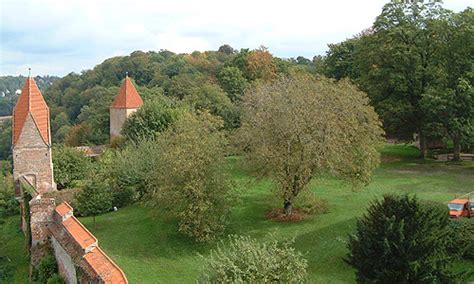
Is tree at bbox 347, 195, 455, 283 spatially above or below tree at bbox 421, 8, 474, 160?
below

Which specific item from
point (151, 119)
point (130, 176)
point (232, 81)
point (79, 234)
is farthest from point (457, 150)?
point (232, 81)

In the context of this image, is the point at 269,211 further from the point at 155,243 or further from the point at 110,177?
the point at 110,177

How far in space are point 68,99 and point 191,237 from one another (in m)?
71.6

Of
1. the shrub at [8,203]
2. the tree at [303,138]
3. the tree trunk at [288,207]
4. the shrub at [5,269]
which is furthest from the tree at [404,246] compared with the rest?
the shrub at [8,203]

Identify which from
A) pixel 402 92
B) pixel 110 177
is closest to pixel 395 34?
pixel 402 92

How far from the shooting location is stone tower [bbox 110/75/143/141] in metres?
45.9

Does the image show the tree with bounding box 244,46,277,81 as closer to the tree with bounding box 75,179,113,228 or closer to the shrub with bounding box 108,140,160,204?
the shrub with bounding box 108,140,160,204

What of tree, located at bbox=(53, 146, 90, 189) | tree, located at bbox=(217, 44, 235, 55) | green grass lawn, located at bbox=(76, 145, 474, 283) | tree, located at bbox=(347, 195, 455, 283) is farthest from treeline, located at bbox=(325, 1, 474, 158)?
tree, located at bbox=(217, 44, 235, 55)

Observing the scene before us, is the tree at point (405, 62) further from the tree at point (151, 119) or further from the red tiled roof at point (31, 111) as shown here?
the red tiled roof at point (31, 111)

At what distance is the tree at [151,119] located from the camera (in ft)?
128

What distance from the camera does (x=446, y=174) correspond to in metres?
30.8

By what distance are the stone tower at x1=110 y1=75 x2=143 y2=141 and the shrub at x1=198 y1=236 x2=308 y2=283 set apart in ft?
114

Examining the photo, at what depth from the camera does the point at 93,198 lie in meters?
28.6

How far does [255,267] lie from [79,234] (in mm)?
8246
